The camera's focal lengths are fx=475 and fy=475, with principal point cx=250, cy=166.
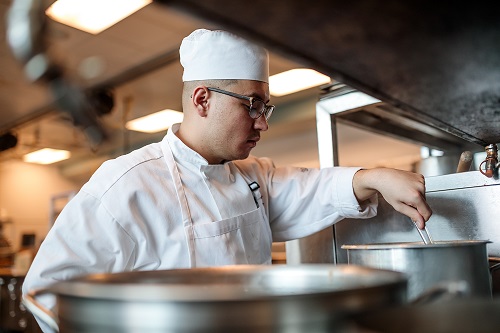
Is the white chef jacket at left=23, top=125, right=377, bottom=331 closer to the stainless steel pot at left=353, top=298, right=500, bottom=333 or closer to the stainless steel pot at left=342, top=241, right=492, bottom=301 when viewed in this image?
Answer: the stainless steel pot at left=342, top=241, right=492, bottom=301

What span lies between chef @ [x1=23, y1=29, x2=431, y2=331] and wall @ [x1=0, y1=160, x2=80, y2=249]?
8110 millimetres

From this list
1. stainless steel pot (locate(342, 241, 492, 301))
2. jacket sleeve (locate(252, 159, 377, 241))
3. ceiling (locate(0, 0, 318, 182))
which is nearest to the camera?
stainless steel pot (locate(342, 241, 492, 301))

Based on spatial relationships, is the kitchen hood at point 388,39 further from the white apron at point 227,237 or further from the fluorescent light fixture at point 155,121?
the fluorescent light fixture at point 155,121

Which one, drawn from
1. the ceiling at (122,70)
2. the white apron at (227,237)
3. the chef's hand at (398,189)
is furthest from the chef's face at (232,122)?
the ceiling at (122,70)

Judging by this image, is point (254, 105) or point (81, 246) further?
point (254, 105)

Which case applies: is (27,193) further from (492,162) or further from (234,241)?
(492,162)

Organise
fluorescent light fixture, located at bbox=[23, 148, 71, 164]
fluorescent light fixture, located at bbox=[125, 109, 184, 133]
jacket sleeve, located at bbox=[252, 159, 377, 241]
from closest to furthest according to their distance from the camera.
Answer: jacket sleeve, located at bbox=[252, 159, 377, 241], fluorescent light fixture, located at bbox=[125, 109, 184, 133], fluorescent light fixture, located at bbox=[23, 148, 71, 164]

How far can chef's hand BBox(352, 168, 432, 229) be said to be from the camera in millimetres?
1193

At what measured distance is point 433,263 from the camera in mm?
804

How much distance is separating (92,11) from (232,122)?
2.09m

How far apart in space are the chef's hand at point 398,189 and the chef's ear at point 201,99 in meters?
0.53

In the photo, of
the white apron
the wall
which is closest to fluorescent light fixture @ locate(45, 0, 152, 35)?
the white apron

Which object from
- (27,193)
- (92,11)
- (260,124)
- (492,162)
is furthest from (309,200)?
(27,193)

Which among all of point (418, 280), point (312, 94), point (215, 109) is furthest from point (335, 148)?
point (312, 94)
